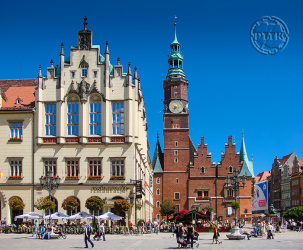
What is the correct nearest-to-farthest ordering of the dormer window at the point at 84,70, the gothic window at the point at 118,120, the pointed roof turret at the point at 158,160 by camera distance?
the gothic window at the point at 118,120, the dormer window at the point at 84,70, the pointed roof turret at the point at 158,160

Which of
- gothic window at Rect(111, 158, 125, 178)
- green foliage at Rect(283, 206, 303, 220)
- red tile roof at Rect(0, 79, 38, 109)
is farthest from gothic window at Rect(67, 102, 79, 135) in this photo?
green foliage at Rect(283, 206, 303, 220)

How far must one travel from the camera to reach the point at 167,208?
10362cm

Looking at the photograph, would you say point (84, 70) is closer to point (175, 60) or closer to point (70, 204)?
point (70, 204)

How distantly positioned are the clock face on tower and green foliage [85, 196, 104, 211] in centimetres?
6015

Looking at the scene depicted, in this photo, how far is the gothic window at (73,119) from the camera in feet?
201

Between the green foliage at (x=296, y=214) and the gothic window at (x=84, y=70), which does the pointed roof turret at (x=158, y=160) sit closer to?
the green foliage at (x=296, y=214)

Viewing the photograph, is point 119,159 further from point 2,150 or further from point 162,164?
point 162,164

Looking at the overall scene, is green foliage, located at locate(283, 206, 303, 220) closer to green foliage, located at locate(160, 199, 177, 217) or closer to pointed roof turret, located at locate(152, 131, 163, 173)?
green foliage, located at locate(160, 199, 177, 217)

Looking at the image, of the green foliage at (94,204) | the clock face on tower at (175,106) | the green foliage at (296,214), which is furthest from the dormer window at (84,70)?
the clock face on tower at (175,106)

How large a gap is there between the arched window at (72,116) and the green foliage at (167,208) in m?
47.0

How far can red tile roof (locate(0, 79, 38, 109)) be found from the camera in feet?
207

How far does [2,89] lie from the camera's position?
67125 millimetres

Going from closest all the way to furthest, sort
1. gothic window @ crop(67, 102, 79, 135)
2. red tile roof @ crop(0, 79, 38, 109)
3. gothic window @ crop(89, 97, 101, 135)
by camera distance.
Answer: gothic window @ crop(89, 97, 101, 135), gothic window @ crop(67, 102, 79, 135), red tile roof @ crop(0, 79, 38, 109)

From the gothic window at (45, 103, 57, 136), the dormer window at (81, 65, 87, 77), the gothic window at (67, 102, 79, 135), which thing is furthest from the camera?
the dormer window at (81, 65, 87, 77)
